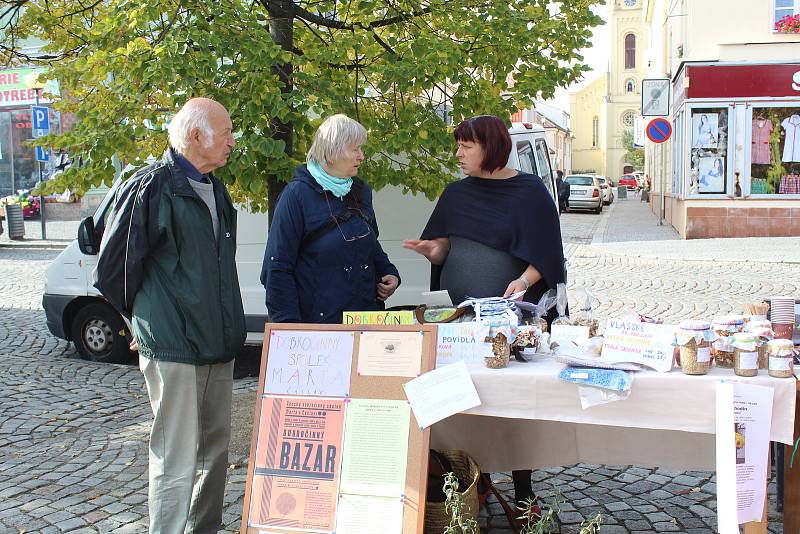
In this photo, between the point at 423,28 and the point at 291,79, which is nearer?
the point at 291,79

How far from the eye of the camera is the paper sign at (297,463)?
3.15 metres

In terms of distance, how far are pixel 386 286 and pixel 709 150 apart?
52.4 feet

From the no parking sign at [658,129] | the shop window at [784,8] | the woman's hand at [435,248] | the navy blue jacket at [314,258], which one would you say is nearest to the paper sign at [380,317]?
the navy blue jacket at [314,258]

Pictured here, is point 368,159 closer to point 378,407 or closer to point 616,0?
point 378,407

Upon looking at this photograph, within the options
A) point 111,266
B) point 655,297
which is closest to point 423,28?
point 111,266

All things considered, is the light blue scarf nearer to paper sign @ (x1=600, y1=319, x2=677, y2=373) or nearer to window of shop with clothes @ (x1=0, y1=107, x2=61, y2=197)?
paper sign @ (x1=600, y1=319, x2=677, y2=373)

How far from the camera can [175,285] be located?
129 inches

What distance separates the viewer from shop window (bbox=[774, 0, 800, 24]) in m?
17.5

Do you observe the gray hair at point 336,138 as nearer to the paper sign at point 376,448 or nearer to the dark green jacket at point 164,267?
the dark green jacket at point 164,267

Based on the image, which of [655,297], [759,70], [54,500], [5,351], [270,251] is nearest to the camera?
[270,251]

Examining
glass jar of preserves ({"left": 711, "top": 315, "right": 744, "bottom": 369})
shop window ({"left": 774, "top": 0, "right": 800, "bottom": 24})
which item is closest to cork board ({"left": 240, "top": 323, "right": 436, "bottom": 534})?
glass jar of preserves ({"left": 711, "top": 315, "right": 744, "bottom": 369})

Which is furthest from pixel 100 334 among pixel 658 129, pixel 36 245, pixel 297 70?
pixel 36 245

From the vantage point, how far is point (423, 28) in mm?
5348

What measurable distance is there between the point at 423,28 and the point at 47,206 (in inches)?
971
